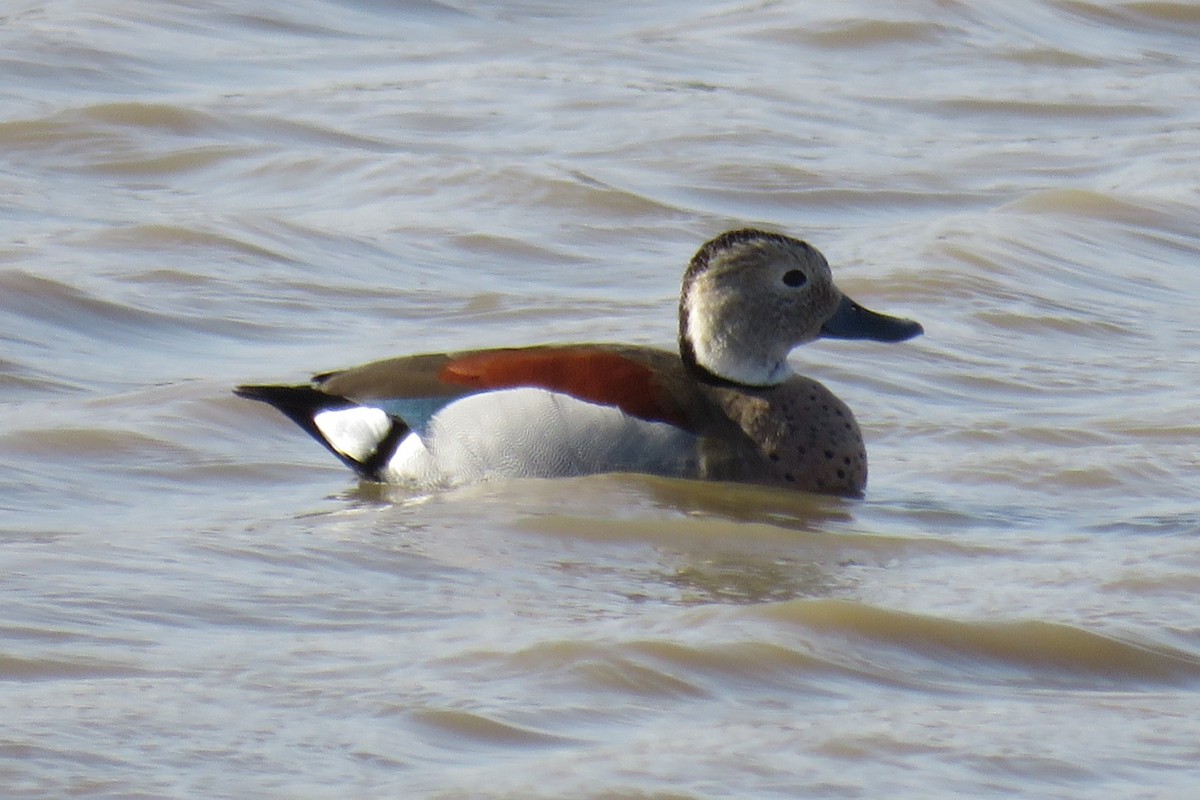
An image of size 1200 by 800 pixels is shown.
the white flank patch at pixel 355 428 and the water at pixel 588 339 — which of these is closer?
the water at pixel 588 339

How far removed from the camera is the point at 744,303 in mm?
7953

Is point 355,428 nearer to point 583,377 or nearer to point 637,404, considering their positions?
point 583,377

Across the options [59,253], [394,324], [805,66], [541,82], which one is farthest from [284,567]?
[805,66]

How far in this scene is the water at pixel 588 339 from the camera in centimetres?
505

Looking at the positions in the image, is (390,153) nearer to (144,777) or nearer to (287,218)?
(287,218)

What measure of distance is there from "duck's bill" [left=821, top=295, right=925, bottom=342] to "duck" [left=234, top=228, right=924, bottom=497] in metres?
0.14

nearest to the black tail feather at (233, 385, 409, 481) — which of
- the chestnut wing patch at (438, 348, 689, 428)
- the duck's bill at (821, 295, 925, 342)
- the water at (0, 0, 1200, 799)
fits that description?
the water at (0, 0, 1200, 799)

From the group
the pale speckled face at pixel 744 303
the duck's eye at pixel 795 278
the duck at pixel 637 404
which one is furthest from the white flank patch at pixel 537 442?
the duck's eye at pixel 795 278

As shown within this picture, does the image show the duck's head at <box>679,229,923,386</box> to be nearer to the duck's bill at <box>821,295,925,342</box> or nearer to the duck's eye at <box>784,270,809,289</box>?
the duck's eye at <box>784,270,809,289</box>

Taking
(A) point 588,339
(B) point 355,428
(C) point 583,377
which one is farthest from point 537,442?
(A) point 588,339

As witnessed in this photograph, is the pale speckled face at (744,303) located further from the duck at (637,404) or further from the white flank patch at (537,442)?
the white flank patch at (537,442)

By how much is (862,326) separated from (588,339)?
5.30 ft

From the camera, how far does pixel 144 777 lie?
4656 mm

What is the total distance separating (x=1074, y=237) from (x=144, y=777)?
7.85 meters
